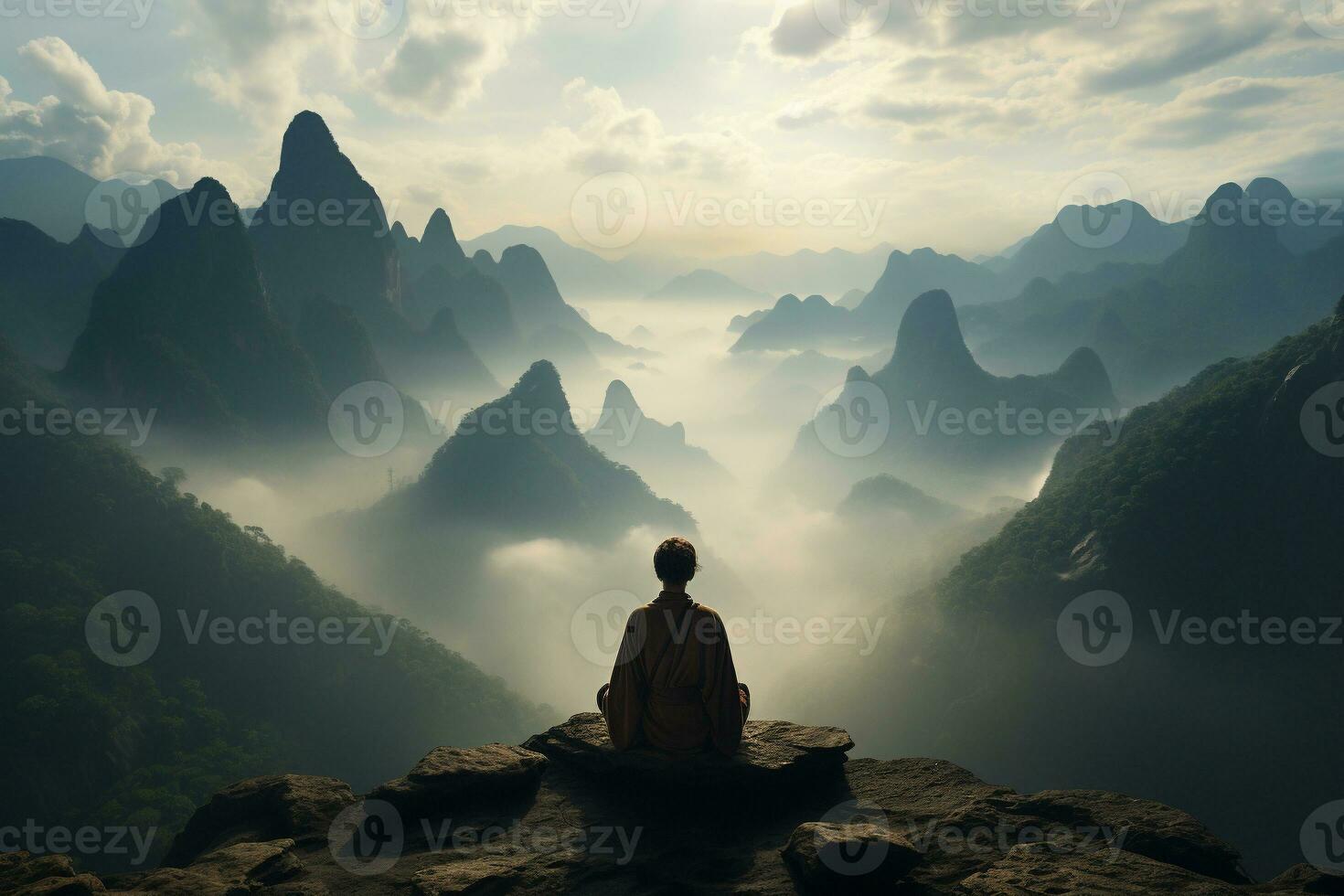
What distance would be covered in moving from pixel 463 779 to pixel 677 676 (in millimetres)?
1998

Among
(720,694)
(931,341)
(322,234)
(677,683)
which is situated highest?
→ (322,234)

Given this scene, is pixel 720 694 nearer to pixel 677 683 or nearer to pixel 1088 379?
pixel 677 683

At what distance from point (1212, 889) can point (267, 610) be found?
59.6 meters

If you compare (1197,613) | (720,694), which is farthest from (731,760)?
(1197,613)

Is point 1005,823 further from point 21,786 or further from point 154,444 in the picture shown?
point 154,444

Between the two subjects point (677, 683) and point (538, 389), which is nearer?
point (677, 683)

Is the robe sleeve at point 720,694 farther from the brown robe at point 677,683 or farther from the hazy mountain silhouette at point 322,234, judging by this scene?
the hazy mountain silhouette at point 322,234

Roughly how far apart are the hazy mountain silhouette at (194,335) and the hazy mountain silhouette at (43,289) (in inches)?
763

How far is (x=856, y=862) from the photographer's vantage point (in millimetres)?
4273

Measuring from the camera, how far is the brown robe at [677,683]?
5.69 m

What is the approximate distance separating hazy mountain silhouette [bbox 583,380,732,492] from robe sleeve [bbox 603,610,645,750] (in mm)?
156965

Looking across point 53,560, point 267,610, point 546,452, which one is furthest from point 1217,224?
point 53,560

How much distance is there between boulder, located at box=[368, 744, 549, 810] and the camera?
5.66 metres

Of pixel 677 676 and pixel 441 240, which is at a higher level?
pixel 441 240
